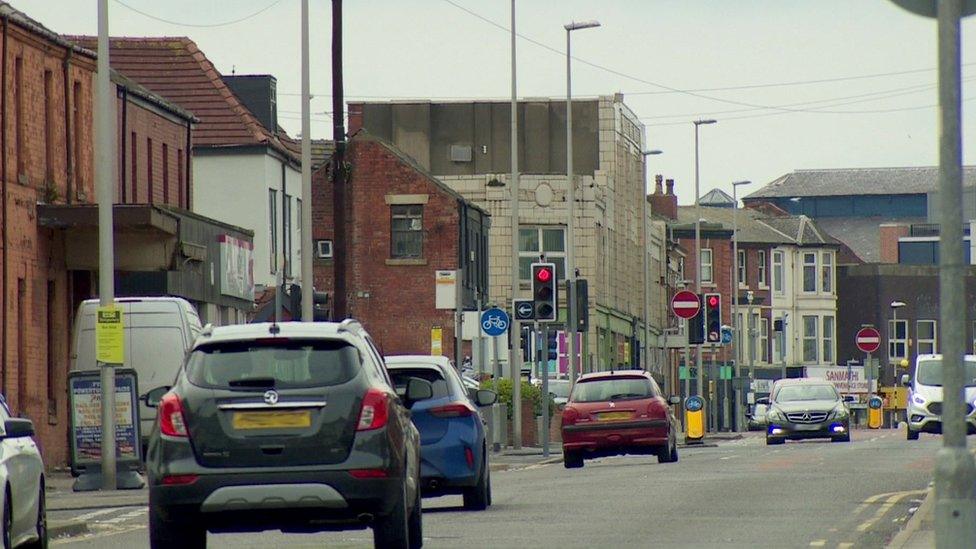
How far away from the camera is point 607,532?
18812 mm

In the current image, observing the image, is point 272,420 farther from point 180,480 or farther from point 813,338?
point 813,338

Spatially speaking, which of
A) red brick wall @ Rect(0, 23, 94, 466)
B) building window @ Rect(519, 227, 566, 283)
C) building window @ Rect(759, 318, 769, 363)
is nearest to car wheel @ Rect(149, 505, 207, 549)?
red brick wall @ Rect(0, 23, 94, 466)

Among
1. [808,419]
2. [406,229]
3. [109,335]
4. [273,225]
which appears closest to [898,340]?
[406,229]

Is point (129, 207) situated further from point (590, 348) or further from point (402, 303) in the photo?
point (590, 348)

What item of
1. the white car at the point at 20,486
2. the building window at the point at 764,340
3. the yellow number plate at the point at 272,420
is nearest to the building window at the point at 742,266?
the building window at the point at 764,340

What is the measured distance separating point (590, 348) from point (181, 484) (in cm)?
6586

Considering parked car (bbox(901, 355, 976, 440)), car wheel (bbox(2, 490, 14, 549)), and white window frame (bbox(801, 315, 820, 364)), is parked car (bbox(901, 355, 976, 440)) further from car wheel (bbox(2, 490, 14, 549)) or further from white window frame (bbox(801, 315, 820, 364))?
white window frame (bbox(801, 315, 820, 364))

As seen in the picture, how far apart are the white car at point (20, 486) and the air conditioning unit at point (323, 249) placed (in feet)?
177

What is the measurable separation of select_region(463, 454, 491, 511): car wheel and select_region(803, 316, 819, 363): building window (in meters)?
99.2

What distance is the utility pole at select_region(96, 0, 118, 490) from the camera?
27.6 m

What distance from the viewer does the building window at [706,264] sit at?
11496 centimetres

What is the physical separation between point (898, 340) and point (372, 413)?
111643 mm

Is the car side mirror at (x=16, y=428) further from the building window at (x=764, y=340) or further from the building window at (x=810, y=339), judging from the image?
the building window at (x=810, y=339)

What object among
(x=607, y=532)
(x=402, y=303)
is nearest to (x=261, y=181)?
(x=402, y=303)
